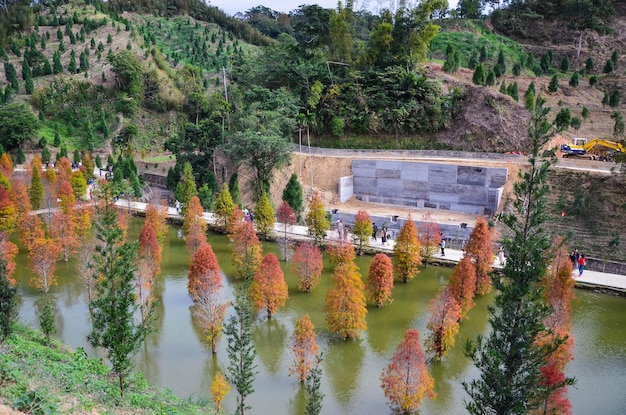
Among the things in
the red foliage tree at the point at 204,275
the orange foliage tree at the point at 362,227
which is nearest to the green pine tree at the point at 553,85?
the orange foliage tree at the point at 362,227

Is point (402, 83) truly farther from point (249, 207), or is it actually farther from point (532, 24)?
A: point (532, 24)

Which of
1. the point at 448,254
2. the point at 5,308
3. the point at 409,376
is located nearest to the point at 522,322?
the point at 409,376

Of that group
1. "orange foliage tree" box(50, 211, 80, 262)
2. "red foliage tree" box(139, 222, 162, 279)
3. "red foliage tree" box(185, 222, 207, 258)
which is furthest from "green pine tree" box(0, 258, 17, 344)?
"red foliage tree" box(185, 222, 207, 258)

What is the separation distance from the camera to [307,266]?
26.5 metres

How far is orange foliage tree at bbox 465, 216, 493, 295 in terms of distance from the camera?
25609 millimetres

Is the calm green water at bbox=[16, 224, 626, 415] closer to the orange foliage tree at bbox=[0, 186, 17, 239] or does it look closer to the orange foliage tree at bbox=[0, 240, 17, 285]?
the orange foliage tree at bbox=[0, 240, 17, 285]

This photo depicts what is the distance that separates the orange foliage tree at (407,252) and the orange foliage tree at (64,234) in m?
18.0

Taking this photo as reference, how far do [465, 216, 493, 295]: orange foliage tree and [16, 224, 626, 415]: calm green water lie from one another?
2.97 feet

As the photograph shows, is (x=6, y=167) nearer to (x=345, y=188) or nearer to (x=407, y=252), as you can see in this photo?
(x=345, y=188)

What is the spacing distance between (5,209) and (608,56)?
57150mm

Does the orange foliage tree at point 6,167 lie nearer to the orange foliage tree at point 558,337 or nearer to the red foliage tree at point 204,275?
the red foliage tree at point 204,275

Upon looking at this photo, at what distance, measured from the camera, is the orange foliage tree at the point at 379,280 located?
2400 centimetres

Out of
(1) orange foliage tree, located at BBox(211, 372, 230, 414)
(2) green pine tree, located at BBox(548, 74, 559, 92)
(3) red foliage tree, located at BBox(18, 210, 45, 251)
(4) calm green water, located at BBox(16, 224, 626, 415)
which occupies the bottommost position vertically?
(4) calm green water, located at BBox(16, 224, 626, 415)

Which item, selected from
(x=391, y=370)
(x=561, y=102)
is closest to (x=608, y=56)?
(x=561, y=102)
